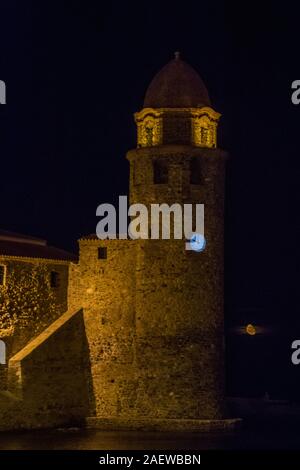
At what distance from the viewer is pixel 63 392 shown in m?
55.3

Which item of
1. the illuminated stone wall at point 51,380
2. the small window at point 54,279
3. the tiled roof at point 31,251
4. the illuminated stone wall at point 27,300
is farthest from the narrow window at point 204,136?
the illuminated stone wall at point 51,380

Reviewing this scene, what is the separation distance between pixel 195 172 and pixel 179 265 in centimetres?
364

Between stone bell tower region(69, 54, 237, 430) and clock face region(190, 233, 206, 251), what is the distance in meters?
0.20

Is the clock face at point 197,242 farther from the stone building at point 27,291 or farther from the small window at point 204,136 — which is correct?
the stone building at point 27,291

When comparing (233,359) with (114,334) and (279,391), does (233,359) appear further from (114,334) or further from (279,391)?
(114,334)

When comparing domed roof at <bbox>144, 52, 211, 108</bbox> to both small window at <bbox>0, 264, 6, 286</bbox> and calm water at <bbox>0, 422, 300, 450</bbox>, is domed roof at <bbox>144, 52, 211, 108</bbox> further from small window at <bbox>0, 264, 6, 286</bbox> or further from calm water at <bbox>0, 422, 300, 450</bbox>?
calm water at <bbox>0, 422, 300, 450</bbox>

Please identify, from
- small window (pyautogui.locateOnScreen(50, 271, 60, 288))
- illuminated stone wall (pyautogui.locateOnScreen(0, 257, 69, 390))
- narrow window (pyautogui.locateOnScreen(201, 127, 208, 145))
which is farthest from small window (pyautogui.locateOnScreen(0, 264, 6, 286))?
narrow window (pyautogui.locateOnScreen(201, 127, 208, 145))

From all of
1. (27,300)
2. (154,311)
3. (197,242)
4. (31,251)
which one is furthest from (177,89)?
(27,300)

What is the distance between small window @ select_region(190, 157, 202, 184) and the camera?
56625 millimetres

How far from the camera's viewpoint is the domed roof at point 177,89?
5644cm

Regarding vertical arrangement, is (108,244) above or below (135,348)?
above

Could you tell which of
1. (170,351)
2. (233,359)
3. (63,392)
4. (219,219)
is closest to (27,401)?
(63,392)

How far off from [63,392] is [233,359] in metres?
14.8

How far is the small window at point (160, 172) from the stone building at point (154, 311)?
0.12 ft
